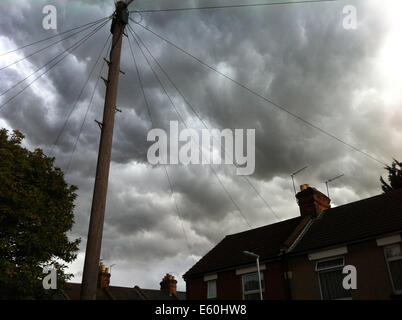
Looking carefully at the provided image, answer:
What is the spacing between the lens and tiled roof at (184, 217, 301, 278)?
2211cm

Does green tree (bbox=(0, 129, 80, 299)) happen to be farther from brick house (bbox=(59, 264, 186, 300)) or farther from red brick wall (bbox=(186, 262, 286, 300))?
brick house (bbox=(59, 264, 186, 300))

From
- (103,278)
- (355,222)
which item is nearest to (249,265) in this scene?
(355,222)

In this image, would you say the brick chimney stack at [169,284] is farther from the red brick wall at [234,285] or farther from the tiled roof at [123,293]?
the red brick wall at [234,285]

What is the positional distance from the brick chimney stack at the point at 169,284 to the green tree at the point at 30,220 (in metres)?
26.3

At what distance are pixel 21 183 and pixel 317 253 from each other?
16063 millimetres

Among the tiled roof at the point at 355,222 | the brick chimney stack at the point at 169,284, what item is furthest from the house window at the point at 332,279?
the brick chimney stack at the point at 169,284

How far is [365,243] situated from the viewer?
1700cm

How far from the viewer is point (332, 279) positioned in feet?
57.7

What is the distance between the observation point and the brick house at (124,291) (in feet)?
112

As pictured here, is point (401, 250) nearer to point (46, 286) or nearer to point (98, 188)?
point (98, 188)

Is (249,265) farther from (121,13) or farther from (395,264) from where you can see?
(121,13)

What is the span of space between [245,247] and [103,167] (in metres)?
18.8
